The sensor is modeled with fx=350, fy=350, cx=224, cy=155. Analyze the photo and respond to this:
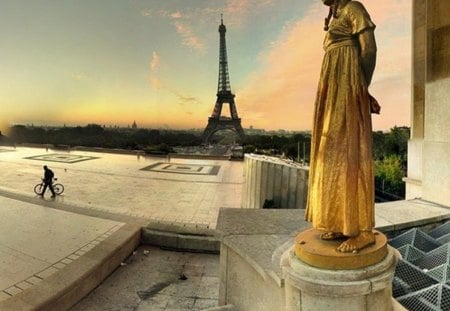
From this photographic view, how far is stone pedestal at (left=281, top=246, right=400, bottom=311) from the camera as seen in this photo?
210 centimetres

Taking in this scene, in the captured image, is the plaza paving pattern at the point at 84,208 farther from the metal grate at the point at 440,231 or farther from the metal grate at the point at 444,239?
the metal grate at the point at 444,239

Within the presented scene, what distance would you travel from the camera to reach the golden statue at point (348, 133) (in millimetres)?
2180

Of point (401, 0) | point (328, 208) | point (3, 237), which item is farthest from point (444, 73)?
point (3, 237)

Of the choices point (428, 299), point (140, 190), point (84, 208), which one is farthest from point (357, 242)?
point (140, 190)

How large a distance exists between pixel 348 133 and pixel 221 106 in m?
46.0

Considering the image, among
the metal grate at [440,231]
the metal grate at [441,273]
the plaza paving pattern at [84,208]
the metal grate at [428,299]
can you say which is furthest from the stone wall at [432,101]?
the plaza paving pattern at [84,208]

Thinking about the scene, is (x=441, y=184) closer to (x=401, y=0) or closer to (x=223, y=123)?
(x=401, y=0)

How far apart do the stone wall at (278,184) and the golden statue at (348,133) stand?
5.32 meters

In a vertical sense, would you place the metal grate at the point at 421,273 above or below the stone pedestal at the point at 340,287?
below

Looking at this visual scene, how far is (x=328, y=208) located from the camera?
2.26 m

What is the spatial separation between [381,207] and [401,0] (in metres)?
5.09

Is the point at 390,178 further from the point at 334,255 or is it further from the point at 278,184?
the point at 334,255

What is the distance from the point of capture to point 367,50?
7.04 feet

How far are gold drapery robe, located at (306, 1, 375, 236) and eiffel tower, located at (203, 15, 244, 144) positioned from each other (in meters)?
43.7
